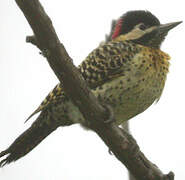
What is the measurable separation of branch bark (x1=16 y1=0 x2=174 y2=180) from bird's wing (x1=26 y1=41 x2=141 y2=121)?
0.96 meters

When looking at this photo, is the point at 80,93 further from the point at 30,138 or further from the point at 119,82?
the point at 30,138

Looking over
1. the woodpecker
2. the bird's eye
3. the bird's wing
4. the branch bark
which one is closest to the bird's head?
the bird's eye

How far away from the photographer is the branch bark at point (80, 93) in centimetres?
327

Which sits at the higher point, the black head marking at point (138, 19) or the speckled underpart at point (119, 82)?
the black head marking at point (138, 19)

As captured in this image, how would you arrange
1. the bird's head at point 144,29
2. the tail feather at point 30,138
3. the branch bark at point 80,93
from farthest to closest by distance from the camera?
the bird's head at point 144,29 → the tail feather at point 30,138 → the branch bark at point 80,93

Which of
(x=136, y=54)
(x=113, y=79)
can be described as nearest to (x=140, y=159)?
(x=113, y=79)

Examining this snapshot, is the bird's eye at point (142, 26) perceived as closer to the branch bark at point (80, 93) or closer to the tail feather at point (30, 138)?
the tail feather at point (30, 138)

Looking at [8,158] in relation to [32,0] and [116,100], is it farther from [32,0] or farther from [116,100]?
[32,0]

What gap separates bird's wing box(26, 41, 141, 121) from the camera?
15.8 ft

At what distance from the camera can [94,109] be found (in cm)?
374

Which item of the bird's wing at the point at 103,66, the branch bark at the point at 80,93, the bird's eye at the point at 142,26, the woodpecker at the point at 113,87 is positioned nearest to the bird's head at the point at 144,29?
the bird's eye at the point at 142,26

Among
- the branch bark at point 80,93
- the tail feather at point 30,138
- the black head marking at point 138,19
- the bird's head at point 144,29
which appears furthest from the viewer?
the black head marking at point 138,19

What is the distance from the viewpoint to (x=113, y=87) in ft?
15.7

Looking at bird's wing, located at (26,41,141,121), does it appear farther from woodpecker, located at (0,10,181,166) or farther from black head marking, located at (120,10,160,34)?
black head marking, located at (120,10,160,34)
